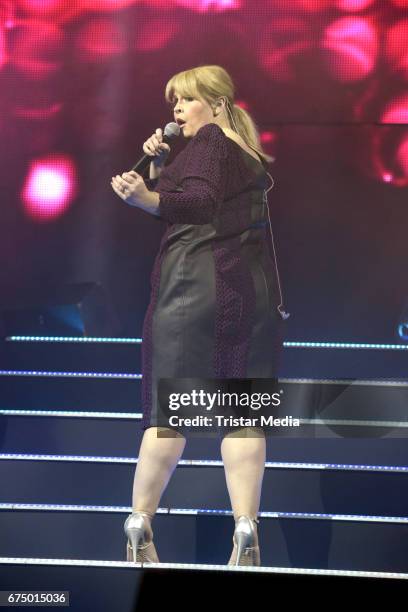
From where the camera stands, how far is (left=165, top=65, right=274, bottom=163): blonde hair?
2.94 m

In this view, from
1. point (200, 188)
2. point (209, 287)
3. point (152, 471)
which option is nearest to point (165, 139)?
point (200, 188)

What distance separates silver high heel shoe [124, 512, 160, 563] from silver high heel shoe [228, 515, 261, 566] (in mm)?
226

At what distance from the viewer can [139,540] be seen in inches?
107

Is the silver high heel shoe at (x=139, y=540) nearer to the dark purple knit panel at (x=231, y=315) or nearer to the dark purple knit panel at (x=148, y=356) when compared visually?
the dark purple knit panel at (x=148, y=356)

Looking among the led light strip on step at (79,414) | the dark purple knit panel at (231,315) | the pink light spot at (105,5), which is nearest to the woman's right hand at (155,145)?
the dark purple knit panel at (231,315)

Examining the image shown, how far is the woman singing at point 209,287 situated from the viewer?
275cm

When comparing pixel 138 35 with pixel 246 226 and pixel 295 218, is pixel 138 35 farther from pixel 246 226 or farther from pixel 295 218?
pixel 246 226

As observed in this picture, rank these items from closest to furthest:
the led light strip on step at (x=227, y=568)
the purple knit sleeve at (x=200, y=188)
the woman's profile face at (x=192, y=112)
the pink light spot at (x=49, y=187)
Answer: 1. the led light strip on step at (x=227, y=568)
2. the purple knit sleeve at (x=200, y=188)
3. the woman's profile face at (x=192, y=112)
4. the pink light spot at (x=49, y=187)

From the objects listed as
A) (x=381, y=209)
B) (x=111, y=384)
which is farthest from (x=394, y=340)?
(x=111, y=384)

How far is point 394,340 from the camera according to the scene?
12.8ft

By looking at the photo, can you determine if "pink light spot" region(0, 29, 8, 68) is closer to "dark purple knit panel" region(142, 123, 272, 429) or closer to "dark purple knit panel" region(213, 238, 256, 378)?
"dark purple knit panel" region(142, 123, 272, 429)

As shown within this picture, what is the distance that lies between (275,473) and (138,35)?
5.93 feet

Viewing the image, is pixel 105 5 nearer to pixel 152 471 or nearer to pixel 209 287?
pixel 209 287

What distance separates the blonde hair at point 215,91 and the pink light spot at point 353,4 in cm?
106
